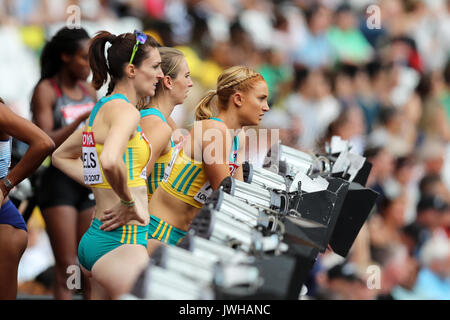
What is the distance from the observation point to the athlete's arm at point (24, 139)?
3527 mm

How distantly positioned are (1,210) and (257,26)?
17.7 feet

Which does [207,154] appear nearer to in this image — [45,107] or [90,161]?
[90,161]

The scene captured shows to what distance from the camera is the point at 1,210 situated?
3.72 meters

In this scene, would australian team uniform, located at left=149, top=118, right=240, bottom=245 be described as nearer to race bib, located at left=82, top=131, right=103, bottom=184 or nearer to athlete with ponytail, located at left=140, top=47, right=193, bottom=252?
athlete with ponytail, located at left=140, top=47, right=193, bottom=252

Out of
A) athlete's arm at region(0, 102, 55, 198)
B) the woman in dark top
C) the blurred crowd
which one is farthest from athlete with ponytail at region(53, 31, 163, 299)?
the blurred crowd

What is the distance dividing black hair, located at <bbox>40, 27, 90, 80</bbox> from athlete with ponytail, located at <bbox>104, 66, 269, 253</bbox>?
1432 mm

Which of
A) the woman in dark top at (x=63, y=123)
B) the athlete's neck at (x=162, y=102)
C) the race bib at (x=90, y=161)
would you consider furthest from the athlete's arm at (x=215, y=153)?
the woman in dark top at (x=63, y=123)

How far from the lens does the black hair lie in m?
5.39

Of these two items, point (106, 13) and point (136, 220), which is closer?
point (136, 220)

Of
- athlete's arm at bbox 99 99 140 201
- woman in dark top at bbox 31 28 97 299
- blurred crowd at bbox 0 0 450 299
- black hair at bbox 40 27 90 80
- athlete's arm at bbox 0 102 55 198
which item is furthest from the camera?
blurred crowd at bbox 0 0 450 299

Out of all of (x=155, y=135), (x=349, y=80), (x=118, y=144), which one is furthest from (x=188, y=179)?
(x=349, y=80)
